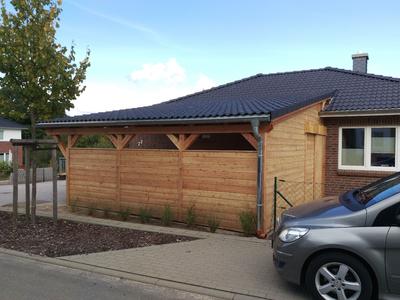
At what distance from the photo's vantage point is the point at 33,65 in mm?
11539

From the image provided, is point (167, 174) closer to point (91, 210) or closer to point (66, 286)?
point (91, 210)

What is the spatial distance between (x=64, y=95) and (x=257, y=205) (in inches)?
279

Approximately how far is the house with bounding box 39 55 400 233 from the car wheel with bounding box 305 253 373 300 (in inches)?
132

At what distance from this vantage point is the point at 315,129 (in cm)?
1205

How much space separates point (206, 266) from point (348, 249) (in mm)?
2402

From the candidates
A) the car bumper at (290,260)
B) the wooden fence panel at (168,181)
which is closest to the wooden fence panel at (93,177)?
the wooden fence panel at (168,181)

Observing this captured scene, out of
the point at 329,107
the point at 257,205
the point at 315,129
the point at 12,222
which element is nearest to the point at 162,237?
the point at 257,205

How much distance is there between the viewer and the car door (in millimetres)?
4375

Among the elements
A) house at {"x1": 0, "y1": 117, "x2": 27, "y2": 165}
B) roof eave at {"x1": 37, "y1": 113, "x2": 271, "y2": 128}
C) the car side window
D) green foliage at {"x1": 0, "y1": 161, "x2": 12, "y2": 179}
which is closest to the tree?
roof eave at {"x1": 37, "y1": 113, "x2": 271, "y2": 128}

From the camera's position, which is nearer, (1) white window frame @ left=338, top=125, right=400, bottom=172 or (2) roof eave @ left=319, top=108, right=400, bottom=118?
(2) roof eave @ left=319, top=108, right=400, bottom=118

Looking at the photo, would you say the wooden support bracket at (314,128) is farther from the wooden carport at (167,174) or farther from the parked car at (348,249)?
the parked car at (348,249)

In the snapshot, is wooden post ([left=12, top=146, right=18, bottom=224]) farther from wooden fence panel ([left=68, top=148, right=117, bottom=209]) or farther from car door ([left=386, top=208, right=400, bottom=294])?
car door ([left=386, top=208, right=400, bottom=294])

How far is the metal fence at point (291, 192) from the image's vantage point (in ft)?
28.7

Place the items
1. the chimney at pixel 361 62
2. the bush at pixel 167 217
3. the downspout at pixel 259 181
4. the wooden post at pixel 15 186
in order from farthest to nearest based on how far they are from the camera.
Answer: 1. the chimney at pixel 361 62
2. the wooden post at pixel 15 186
3. the bush at pixel 167 217
4. the downspout at pixel 259 181
